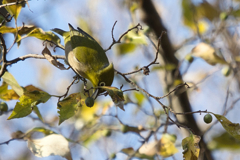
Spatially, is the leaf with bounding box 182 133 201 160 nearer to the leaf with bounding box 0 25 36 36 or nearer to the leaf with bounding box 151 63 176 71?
the leaf with bounding box 0 25 36 36

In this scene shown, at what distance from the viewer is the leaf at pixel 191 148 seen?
3.71ft

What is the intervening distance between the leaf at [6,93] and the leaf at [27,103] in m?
0.53

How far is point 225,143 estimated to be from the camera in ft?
8.32

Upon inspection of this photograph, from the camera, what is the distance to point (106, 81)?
4.93 ft

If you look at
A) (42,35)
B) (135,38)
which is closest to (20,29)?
(42,35)

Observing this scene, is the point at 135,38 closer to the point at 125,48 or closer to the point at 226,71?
the point at 125,48

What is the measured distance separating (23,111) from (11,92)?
1.85 ft

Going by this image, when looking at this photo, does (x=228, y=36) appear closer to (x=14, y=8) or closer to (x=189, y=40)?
(x=189, y=40)

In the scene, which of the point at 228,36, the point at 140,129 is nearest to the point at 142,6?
the point at 140,129

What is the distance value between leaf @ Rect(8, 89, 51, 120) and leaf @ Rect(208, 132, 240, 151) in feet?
6.02

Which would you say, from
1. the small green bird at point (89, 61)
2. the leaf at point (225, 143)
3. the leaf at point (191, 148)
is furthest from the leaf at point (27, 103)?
the leaf at point (225, 143)

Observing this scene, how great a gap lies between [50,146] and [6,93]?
513 mm

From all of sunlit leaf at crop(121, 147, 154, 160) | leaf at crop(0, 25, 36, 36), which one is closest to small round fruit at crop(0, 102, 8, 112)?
leaf at crop(0, 25, 36, 36)

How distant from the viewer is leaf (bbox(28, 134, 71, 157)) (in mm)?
1453
